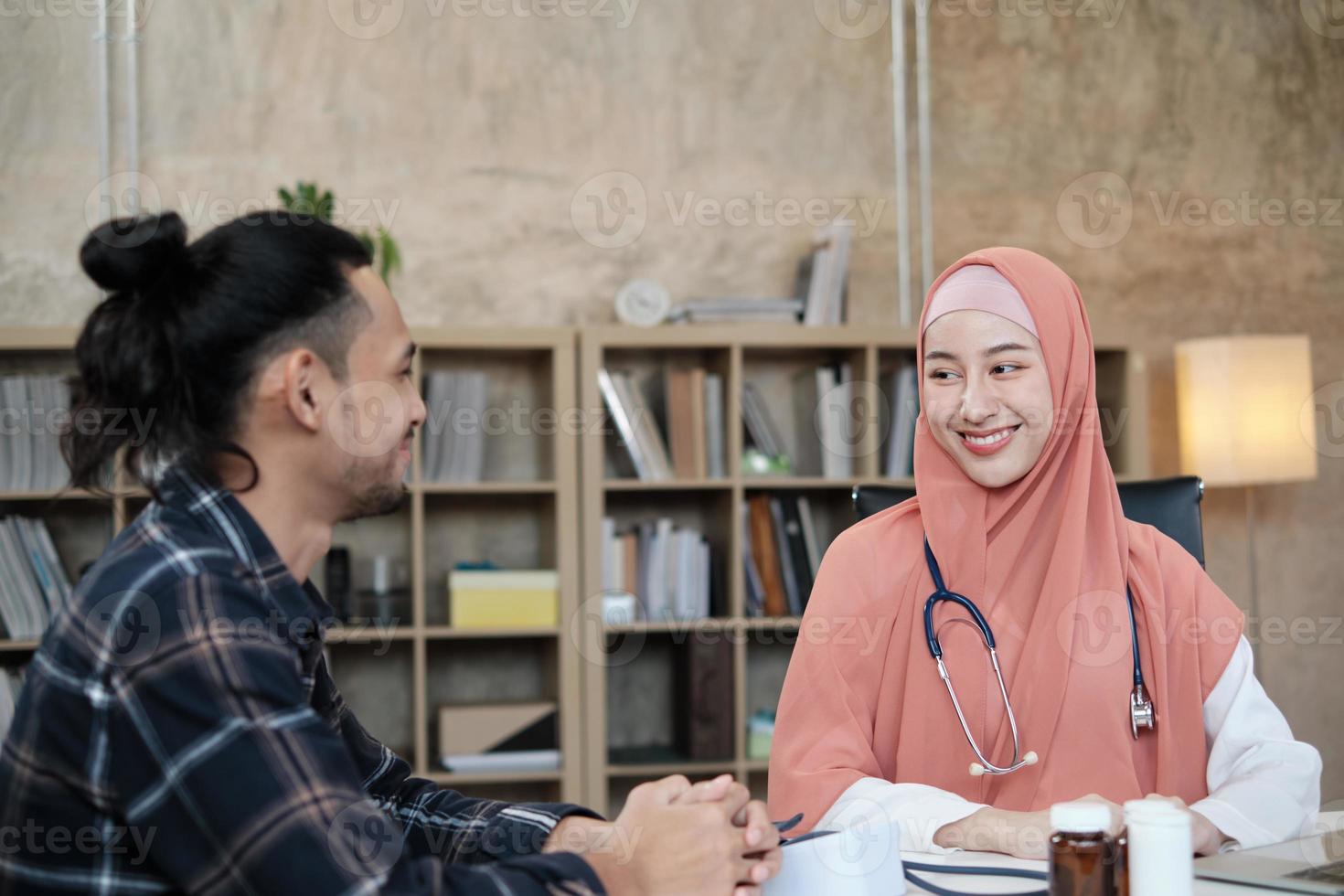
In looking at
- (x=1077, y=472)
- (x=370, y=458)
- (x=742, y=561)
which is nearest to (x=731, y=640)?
(x=742, y=561)

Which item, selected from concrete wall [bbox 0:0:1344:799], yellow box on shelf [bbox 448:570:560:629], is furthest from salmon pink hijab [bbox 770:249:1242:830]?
concrete wall [bbox 0:0:1344:799]

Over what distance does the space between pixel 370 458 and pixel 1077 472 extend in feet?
3.36

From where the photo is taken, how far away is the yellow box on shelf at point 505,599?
3.49 m

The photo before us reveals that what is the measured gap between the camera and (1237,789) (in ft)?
4.91

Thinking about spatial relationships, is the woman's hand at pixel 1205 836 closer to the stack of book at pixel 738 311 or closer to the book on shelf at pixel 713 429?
the book on shelf at pixel 713 429

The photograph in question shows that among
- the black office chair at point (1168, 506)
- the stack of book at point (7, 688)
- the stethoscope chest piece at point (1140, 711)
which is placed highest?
the black office chair at point (1168, 506)

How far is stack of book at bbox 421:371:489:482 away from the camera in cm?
357

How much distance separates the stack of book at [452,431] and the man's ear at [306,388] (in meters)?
2.36

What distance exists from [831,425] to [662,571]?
665 mm

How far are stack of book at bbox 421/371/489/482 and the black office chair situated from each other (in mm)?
1751

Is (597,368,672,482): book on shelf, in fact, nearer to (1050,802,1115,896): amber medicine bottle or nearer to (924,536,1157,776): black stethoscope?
(924,536,1157,776): black stethoscope

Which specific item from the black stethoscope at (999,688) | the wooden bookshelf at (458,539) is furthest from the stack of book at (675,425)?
the black stethoscope at (999,688)

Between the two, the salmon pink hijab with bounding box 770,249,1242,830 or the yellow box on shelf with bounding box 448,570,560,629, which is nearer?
the salmon pink hijab with bounding box 770,249,1242,830

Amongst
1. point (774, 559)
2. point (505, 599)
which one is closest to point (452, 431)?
point (505, 599)
